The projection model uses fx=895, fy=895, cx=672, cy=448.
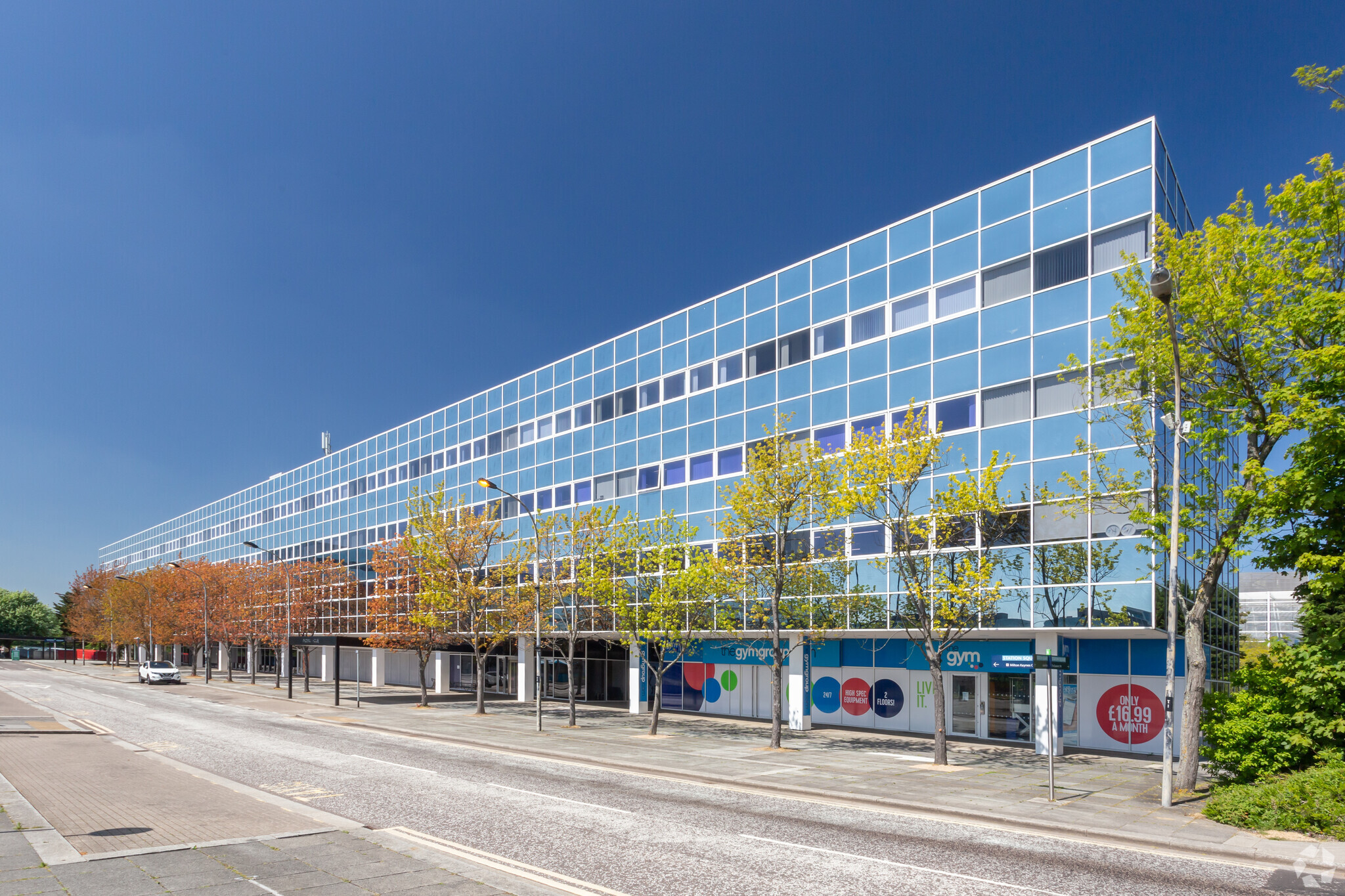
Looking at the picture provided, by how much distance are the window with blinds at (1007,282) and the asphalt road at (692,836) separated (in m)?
17.5

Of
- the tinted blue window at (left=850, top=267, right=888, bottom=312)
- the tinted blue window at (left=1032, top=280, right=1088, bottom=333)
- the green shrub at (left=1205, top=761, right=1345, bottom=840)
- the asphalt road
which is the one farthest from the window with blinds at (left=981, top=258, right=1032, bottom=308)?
the asphalt road

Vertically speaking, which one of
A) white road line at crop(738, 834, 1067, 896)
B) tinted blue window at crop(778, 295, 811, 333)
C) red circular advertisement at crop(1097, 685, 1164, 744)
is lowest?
red circular advertisement at crop(1097, 685, 1164, 744)

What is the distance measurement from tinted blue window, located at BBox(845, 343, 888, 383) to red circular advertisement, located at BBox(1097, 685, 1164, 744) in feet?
42.0

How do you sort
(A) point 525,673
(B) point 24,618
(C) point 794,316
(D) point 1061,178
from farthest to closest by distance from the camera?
1. (B) point 24,618
2. (A) point 525,673
3. (C) point 794,316
4. (D) point 1061,178

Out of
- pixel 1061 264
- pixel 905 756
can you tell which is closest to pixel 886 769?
pixel 905 756

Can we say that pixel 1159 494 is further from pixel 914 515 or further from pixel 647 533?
pixel 647 533

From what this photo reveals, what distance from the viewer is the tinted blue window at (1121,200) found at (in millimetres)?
25391

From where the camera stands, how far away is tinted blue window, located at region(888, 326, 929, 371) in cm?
3052

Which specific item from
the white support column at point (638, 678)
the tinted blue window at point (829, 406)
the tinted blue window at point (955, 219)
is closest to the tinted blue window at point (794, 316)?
the tinted blue window at point (829, 406)

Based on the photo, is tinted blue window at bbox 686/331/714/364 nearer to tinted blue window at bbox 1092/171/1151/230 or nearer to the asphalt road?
tinted blue window at bbox 1092/171/1151/230

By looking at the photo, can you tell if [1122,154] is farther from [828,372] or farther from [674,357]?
[674,357]

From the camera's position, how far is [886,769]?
78.1ft

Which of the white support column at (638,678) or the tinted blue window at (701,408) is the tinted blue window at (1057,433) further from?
the white support column at (638,678)

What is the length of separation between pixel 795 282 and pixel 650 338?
9050mm
